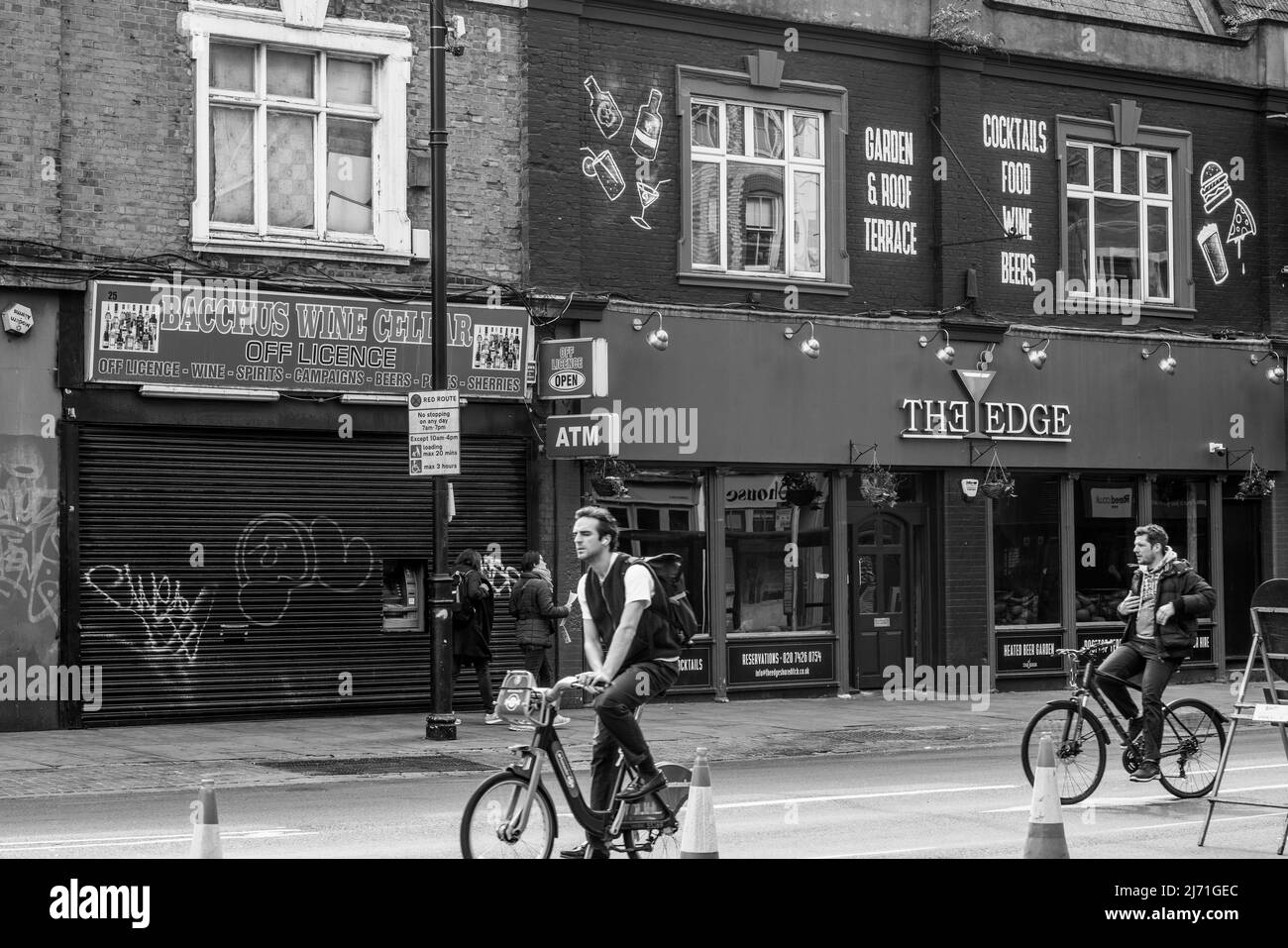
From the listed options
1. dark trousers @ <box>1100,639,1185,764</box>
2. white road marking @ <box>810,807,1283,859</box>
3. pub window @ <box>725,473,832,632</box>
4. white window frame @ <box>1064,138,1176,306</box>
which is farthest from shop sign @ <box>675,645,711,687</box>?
white road marking @ <box>810,807,1283,859</box>

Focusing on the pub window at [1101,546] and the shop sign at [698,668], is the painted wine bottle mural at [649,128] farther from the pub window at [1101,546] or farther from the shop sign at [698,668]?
the pub window at [1101,546]

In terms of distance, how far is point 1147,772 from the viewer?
43.0 feet

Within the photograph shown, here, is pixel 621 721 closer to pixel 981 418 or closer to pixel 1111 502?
pixel 981 418

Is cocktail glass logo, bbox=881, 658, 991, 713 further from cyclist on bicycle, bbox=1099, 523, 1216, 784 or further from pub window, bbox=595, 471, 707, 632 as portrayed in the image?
cyclist on bicycle, bbox=1099, 523, 1216, 784

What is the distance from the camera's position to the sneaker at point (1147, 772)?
42.9 feet

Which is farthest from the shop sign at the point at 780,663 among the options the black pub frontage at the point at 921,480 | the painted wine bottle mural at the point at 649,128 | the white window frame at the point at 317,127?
the white window frame at the point at 317,127

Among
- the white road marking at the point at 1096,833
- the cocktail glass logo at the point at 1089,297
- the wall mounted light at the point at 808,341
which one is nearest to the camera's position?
the white road marking at the point at 1096,833

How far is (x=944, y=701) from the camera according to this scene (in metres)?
23.3

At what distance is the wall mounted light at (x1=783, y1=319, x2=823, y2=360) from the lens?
22828 mm

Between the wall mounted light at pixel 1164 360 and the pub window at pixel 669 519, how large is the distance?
7.64 m

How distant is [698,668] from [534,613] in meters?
3.84

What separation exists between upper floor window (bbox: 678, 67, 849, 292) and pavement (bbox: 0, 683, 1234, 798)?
5513 millimetres

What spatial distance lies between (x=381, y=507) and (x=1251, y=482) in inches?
524

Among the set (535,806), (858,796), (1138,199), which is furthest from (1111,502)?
(535,806)
